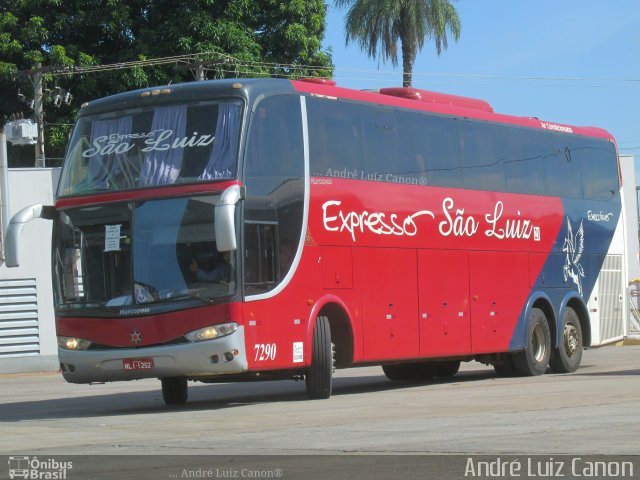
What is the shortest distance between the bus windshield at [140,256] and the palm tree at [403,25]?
29808 mm

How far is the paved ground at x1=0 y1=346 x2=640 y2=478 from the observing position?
11234mm

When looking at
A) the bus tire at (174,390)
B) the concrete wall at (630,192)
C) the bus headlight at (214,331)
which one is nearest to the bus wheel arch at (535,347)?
the bus tire at (174,390)

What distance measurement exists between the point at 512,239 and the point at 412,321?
3278 mm

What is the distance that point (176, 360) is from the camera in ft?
51.0

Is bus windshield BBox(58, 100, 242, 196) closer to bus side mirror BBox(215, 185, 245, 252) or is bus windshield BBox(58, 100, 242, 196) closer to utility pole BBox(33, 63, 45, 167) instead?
bus side mirror BBox(215, 185, 245, 252)

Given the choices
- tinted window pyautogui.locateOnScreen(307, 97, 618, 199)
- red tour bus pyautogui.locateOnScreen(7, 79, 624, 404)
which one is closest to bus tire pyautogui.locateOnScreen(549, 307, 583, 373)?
red tour bus pyautogui.locateOnScreen(7, 79, 624, 404)

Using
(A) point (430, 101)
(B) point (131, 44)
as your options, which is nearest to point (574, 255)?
(A) point (430, 101)

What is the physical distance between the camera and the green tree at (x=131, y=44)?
42.0 metres

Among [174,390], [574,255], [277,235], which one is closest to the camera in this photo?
[277,235]

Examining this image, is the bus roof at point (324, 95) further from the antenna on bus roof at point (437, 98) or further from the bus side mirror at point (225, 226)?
the bus side mirror at point (225, 226)

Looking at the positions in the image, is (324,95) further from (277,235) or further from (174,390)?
(174,390)

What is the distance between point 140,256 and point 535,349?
29.0 feet
